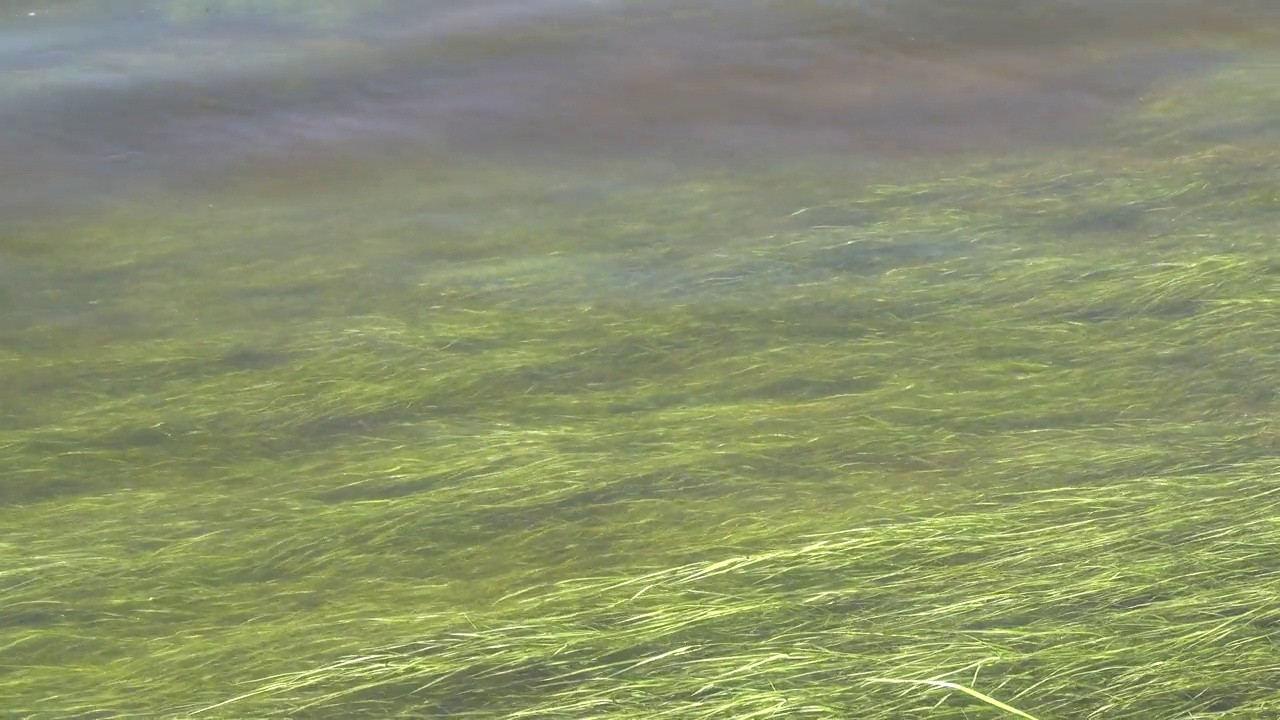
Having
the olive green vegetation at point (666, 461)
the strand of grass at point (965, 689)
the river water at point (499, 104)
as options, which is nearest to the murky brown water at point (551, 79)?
the river water at point (499, 104)

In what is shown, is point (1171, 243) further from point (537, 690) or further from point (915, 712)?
point (537, 690)

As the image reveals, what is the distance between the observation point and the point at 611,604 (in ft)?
7.42

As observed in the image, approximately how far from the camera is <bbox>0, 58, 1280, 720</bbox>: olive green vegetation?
2.12m

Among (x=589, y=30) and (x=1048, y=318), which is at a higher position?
(x=589, y=30)

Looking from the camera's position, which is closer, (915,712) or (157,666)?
(915,712)

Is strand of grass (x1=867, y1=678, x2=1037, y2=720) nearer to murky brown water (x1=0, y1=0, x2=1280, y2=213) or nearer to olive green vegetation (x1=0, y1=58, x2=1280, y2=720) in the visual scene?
olive green vegetation (x1=0, y1=58, x2=1280, y2=720)

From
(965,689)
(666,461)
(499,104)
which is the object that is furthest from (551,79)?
(965,689)

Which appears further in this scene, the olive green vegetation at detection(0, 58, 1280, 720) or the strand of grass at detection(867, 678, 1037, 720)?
the olive green vegetation at detection(0, 58, 1280, 720)

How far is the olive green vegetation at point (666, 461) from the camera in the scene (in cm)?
212

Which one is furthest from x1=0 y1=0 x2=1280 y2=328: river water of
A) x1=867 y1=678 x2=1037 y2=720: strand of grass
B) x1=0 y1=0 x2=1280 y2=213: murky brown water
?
x1=867 y1=678 x2=1037 y2=720: strand of grass

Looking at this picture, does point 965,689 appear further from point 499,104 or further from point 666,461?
point 499,104

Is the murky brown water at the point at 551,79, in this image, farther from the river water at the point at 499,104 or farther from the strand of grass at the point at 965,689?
the strand of grass at the point at 965,689

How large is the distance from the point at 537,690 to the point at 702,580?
38cm

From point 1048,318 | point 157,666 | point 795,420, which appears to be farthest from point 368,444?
point 1048,318
